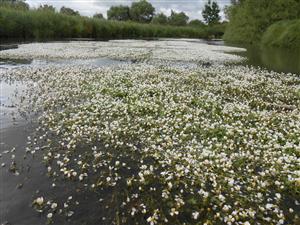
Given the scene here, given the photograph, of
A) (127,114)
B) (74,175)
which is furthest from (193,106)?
(74,175)

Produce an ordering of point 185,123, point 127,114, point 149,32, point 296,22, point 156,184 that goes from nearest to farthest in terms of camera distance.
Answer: point 156,184 < point 185,123 < point 127,114 < point 296,22 < point 149,32

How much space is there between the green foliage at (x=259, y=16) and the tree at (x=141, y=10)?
91027mm

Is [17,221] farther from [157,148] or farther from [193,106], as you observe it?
[193,106]

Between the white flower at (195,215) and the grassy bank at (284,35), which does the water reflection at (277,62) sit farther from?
the white flower at (195,215)

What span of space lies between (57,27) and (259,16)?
44424 mm

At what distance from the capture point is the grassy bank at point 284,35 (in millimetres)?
52750

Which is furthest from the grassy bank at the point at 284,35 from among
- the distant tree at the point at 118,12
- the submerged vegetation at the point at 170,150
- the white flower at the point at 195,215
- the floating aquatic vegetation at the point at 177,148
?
the distant tree at the point at 118,12

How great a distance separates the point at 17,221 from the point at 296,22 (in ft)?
194

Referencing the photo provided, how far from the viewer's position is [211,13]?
16125cm

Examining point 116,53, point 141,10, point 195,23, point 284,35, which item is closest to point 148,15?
point 141,10

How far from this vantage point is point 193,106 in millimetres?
13430

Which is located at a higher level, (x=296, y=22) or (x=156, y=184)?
(x=296, y=22)

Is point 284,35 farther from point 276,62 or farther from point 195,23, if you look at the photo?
point 195,23

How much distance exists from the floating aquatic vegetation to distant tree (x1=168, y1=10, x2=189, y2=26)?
16730 centimetres
